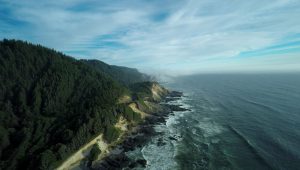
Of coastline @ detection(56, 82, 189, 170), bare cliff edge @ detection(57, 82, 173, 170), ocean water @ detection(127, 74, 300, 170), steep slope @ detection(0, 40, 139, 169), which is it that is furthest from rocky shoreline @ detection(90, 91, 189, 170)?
steep slope @ detection(0, 40, 139, 169)

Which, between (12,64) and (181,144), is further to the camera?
(12,64)

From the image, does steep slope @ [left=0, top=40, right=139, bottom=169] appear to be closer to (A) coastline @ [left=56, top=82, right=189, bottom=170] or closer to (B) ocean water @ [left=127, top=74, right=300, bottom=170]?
(A) coastline @ [left=56, top=82, right=189, bottom=170]

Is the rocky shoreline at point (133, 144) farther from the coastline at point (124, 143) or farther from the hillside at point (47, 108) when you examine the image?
the hillside at point (47, 108)

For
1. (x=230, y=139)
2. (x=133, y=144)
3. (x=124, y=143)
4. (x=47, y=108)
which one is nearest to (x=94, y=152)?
(x=124, y=143)

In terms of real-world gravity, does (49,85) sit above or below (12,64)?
below

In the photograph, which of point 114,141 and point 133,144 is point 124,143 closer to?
point 133,144

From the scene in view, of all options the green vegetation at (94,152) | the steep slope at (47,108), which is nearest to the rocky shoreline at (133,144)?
the green vegetation at (94,152)

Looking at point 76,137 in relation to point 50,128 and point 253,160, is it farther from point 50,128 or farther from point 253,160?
point 253,160

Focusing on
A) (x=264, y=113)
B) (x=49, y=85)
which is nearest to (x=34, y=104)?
(x=49, y=85)
